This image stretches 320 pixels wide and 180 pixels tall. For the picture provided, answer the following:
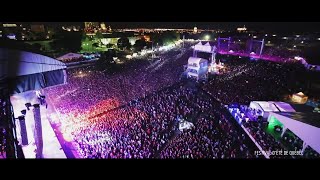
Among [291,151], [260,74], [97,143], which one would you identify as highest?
[260,74]

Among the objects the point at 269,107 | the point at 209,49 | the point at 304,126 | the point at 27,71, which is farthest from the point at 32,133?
the point at 209,49

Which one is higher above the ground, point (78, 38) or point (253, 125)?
point (78, 38)

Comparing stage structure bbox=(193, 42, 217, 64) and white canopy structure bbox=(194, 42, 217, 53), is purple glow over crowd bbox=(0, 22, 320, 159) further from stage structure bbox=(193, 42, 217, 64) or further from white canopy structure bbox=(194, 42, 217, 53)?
white canopy structure bbox=(194, 42, 217, 53)

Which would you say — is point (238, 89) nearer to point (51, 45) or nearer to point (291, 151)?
point (291, 151)

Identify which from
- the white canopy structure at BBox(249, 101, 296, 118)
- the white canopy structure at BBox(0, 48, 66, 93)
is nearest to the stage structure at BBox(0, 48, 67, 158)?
the white canopy structure at BBox(0, 48, 66, 93)

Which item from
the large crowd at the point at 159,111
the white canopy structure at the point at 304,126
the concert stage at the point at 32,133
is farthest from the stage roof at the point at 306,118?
the concert stage at the point at 32,133
